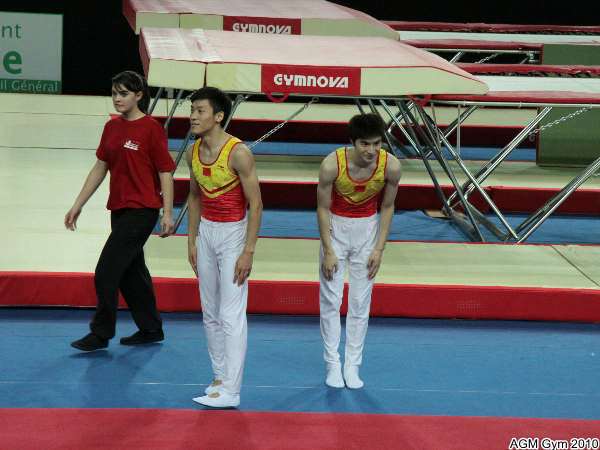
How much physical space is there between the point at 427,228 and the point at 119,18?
22.4 ft

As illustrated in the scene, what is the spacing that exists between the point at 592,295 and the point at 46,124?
23.9 ft

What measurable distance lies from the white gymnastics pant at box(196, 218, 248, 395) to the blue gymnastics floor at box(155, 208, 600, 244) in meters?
3.20

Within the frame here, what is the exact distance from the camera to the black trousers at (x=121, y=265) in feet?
16.3

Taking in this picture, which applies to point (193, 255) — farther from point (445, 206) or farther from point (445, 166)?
point (445, 206)

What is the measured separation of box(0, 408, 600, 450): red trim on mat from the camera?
3.98 meters

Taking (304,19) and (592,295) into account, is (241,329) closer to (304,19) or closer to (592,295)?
(592,295)

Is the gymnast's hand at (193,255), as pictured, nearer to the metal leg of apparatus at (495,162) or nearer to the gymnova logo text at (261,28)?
the metal leg of apparatus at (495,162)

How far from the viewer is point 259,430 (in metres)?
4.14

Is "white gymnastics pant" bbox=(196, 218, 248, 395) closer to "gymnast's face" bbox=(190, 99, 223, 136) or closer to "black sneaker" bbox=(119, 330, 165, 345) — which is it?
"gymnast's face" bbox=(190, 99, 223, 136)

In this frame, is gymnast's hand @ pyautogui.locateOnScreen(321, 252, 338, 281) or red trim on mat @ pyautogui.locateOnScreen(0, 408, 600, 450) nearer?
red trim on mat @ pyautogui.locateOnScreen(0, 408, 600, 450)

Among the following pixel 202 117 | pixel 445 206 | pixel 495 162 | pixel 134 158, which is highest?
pixel 202 117

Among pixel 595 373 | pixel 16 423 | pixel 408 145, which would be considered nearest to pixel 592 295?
pixel 595 373

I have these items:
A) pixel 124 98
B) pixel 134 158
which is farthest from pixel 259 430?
pixel 124 98

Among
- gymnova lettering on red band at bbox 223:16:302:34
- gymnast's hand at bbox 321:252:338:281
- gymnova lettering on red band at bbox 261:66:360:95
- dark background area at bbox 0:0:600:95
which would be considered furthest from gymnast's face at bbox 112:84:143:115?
dark background area at bbox 0:0:600:95
